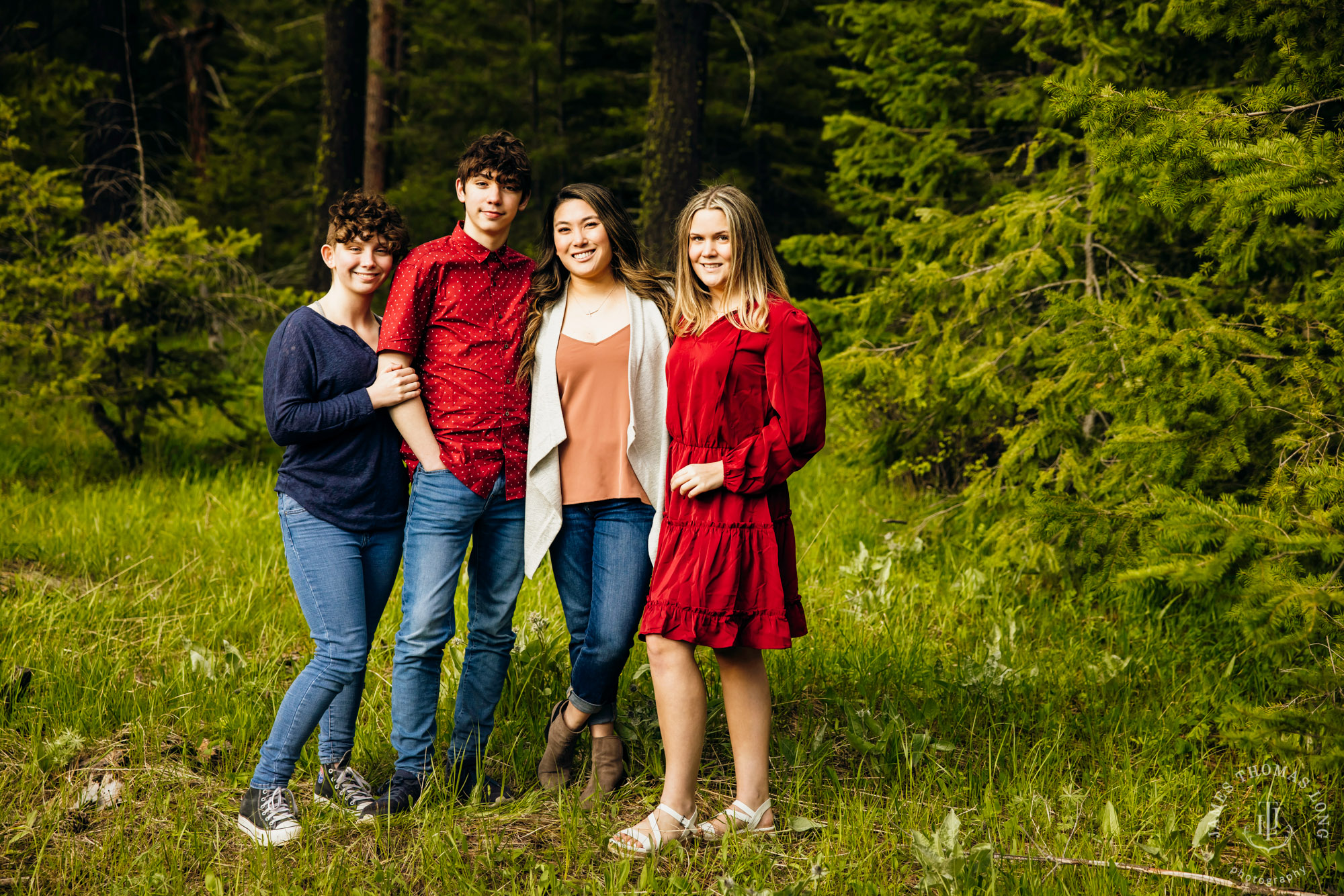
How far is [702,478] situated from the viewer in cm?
296

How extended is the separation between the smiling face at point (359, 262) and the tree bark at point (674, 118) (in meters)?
6.27

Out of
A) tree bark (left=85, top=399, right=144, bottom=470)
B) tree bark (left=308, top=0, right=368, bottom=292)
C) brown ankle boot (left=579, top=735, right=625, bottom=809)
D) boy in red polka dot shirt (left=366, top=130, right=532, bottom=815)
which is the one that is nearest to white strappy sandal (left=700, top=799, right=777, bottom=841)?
brown ankle boot (left=579, top=735, right=625, bottom=809)

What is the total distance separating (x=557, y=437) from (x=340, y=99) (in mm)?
8591

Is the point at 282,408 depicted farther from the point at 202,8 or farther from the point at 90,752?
the point at 202,8

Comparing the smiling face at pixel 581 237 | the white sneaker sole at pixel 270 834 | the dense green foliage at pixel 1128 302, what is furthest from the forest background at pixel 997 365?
the smiling face at pixel 581 237

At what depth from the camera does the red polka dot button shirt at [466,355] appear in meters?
3.09

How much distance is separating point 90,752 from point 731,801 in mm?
2428

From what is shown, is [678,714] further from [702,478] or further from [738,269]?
[738,269]

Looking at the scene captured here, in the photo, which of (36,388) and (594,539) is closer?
(594,539)

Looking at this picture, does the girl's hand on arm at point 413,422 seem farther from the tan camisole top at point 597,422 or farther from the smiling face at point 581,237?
the smiling face at point 581,237

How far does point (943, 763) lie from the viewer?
3.68 meters

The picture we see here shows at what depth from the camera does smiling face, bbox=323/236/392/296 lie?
314 cm

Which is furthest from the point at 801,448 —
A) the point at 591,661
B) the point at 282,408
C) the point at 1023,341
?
the point at 1023,341

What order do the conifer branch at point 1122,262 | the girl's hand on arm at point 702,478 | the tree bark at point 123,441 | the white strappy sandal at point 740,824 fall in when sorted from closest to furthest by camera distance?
the girl's hand on arm at point 702,478 < the white strappy sandal at point 740,824 < the conifer branch at point 1122,262 < the tree bark at point 123,441
